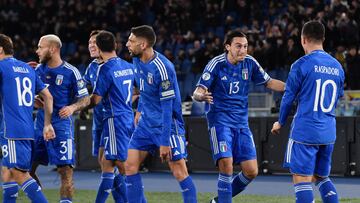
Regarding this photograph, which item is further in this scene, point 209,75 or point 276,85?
point 276,85

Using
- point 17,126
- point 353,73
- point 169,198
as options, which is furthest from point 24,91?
point 353,73

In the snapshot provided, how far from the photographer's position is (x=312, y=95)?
859 cm

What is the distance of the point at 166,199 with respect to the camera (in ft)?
41.0

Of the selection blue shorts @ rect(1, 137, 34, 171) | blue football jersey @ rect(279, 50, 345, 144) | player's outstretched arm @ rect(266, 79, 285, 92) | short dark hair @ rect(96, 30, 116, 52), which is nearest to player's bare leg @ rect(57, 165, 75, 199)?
blue shorts @ rect(1, 137, 34, 171)

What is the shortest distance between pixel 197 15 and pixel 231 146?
641 inches

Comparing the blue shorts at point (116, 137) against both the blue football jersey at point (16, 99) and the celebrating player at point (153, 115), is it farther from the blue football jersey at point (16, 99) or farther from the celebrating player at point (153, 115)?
the blue football jersey at point (16, 99)

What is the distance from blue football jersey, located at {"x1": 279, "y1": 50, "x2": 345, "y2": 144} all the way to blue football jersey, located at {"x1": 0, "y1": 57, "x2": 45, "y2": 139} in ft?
9.12

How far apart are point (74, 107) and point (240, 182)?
230 cm

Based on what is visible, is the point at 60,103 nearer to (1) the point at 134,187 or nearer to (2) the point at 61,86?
(2) the point at 61,86

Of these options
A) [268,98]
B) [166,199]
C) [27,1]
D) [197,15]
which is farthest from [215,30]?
[166,199]

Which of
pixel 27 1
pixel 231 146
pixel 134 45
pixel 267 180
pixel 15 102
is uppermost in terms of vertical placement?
pixel 27 1

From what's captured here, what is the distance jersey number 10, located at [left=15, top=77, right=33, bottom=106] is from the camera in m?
8.96

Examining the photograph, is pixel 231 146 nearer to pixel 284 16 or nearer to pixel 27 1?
pixel 284 16

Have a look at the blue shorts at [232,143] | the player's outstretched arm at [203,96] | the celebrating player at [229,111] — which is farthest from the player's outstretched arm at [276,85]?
the player's outstretched arm at [203,96]
